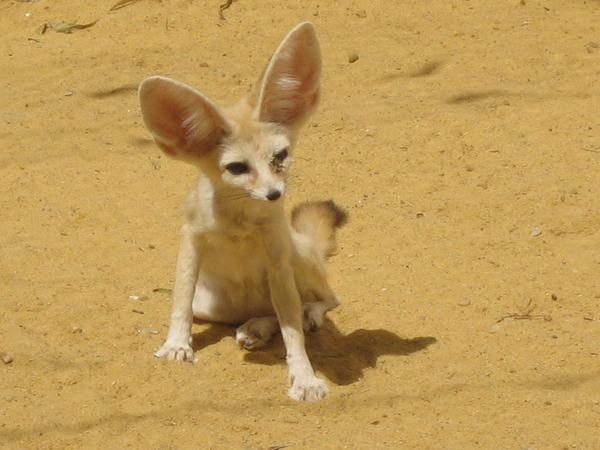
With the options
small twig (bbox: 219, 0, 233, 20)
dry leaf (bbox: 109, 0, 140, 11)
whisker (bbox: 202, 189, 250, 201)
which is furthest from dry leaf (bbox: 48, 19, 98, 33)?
whisker (bbox: 202, 189, 250, 201)

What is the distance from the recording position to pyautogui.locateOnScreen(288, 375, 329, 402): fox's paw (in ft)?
15.1

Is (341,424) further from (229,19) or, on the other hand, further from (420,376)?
(229,19)

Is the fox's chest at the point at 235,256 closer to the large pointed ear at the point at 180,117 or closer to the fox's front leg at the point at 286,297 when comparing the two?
the fox's front leg at the point at 286,297

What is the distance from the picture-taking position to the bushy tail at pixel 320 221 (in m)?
5.78

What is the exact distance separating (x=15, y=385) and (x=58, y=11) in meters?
4.52

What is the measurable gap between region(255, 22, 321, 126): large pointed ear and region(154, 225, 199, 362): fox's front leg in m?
0.63

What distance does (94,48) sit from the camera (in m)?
8.09

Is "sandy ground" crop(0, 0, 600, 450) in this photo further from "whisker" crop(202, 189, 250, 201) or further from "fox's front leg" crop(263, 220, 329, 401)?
"whisker" crop(202, 189, 250, 201)

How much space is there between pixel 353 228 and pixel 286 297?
50.0 inches

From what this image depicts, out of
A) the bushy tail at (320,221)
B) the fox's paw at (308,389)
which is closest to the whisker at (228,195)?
the fox's paw at (308,389)

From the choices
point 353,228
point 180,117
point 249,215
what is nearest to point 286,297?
point 249,215

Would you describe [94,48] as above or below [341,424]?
below

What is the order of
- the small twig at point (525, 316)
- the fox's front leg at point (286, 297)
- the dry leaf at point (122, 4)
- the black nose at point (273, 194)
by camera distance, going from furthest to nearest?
the dry leaf at point (122, 4), the small twig at point (525, 316), the fox's front leg at point (286, 297), the black nose at point (273, 194)

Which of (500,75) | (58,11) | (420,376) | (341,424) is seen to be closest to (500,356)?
(420,376)
